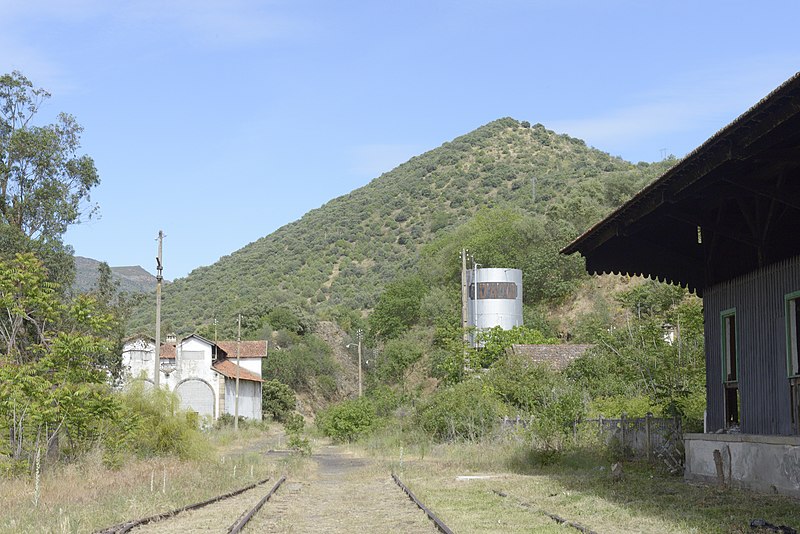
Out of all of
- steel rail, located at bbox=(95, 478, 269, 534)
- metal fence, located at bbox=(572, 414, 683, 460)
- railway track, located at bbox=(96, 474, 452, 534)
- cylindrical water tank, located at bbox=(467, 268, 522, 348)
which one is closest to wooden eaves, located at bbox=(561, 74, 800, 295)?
metal fence, located at bbox=(572, 414, 683, 460)

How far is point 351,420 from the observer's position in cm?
4788

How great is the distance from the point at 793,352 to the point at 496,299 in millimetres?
43293

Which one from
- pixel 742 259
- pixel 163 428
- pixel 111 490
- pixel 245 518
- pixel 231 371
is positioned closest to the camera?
pixel 245 518

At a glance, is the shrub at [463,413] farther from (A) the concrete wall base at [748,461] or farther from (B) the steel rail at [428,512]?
(A) the concrete wall base at [748,461]

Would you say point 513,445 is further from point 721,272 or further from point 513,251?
point 513,251

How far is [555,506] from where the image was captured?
15.8 metres

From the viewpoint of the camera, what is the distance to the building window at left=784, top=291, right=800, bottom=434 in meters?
16.6

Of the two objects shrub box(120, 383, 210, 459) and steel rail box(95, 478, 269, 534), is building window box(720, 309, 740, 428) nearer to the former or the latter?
steel rail box(95, 478, 269, 534)

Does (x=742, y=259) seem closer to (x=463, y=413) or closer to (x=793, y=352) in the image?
(x=793, y=352)

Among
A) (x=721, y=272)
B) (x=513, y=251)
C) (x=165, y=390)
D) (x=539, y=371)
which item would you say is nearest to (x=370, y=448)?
(x=539, y=371)

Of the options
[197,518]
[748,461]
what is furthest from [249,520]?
[748,461]

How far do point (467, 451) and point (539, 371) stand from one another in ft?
36.1

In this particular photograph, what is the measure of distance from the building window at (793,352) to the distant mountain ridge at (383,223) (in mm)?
77871

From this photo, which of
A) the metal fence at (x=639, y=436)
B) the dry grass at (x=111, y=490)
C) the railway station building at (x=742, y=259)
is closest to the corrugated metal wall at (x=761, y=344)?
the railway station building at (x=742, y=259)
